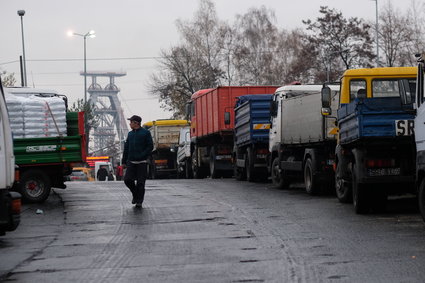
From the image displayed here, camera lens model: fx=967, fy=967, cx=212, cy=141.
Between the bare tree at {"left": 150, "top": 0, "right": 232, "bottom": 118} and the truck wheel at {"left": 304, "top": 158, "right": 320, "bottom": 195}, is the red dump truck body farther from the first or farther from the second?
the bare tree at {"left": 150, "top": 0, "right": 232, "bottom": 118}

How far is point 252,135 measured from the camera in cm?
2744

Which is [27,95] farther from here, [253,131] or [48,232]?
[48,232]

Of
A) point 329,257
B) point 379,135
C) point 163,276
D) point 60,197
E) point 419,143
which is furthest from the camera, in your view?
point 60,197

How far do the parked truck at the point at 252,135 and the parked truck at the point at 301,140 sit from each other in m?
1.41

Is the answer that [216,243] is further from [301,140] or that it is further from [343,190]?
[301,140]

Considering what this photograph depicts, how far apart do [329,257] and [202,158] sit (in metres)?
27.4

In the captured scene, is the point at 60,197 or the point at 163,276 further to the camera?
the point at 60,197

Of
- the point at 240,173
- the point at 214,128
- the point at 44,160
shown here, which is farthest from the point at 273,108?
the point at 214,128

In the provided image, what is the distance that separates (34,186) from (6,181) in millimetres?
9901

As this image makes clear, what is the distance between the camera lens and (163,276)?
8.95 meters

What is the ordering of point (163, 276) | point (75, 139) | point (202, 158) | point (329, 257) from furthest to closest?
point (202, 158) < point (75, 139) < point (329, 257) < point (163, 276)

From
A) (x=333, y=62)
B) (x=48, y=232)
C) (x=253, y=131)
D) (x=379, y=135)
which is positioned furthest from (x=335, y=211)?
(x=333, y=62)

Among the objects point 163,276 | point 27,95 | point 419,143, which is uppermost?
point 27,95

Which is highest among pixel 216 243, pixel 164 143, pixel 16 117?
pixel 164 143
